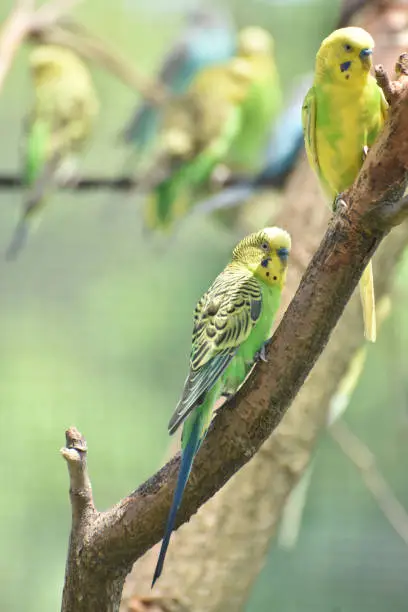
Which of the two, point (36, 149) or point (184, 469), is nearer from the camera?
point (184, 469)

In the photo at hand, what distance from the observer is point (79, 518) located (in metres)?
0.65

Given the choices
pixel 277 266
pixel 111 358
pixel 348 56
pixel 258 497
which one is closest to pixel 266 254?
pixel 277 266

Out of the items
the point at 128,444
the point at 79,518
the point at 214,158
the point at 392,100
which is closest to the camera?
the point at 392,100

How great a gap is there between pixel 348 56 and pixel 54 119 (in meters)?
1.39

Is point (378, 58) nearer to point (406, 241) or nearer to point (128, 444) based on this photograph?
point (406, 241)

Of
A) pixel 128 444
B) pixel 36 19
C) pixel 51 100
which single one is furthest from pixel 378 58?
pixel 128 444

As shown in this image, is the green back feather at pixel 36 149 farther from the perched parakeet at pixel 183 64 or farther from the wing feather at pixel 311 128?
the wing feather at pixel 311 128

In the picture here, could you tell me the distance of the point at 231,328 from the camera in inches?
22.8

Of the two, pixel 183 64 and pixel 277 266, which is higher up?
pixel 183 64

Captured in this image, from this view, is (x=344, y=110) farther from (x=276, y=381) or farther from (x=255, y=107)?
Result: (x=255, y=107)

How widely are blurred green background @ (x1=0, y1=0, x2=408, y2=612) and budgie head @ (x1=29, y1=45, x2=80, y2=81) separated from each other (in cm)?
82

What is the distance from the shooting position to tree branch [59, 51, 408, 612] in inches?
20.6

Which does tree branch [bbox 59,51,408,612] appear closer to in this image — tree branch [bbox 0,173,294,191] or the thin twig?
the thin twig

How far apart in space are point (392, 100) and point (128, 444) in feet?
9.50
